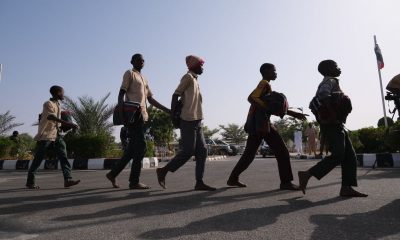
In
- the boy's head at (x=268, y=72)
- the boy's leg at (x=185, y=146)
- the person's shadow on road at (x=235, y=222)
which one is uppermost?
the boy's head at (x=268, y=72)

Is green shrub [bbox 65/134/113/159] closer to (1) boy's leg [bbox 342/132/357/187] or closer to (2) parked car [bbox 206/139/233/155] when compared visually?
(1) boy's leg [bbox 342/132/357/187]

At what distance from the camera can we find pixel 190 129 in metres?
5.63

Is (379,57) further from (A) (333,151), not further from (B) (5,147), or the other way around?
(A) (333,151)

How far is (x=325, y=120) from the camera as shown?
4773mm

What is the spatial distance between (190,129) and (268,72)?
1.37 meters

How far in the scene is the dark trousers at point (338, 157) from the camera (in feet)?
15.5

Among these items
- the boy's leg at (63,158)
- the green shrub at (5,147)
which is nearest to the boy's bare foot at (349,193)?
the boy's leg at (63,158)

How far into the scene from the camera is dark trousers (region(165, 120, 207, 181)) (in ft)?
18.3

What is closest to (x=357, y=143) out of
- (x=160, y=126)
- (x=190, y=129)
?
(x=190, y=129)

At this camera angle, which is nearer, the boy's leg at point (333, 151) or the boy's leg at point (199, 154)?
the boy's leg at point (333, 151)

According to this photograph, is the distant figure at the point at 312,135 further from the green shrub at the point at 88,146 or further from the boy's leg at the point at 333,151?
the boy's leg at the point at 333,151

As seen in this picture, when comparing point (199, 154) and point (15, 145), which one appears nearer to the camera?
point (199, 154)

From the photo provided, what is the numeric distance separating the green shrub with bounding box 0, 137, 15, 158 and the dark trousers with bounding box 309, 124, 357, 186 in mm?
16997

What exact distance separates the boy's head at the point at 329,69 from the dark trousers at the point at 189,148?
1813 mm
